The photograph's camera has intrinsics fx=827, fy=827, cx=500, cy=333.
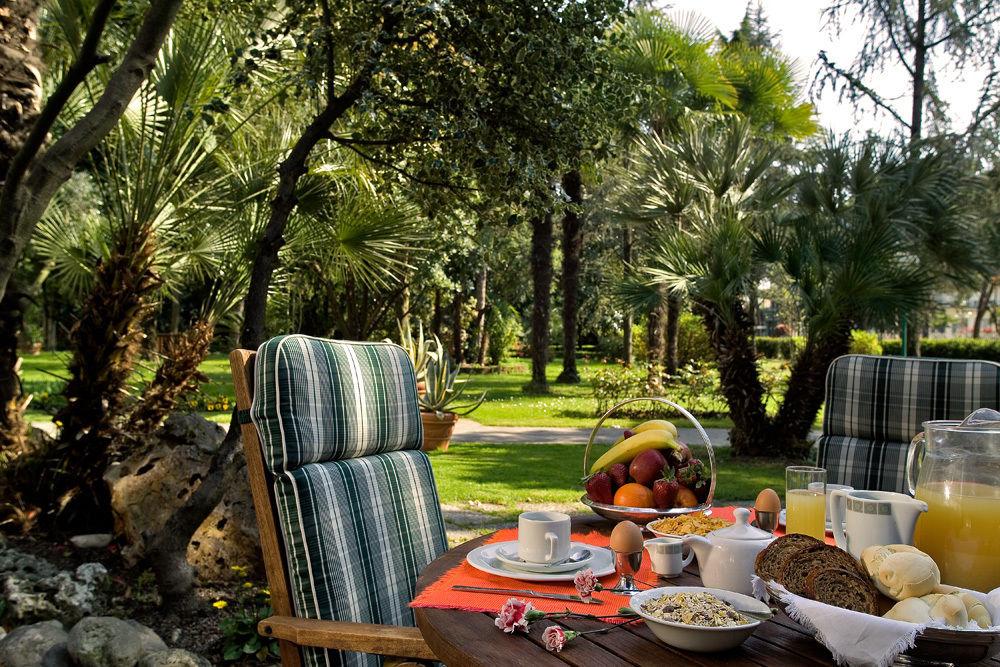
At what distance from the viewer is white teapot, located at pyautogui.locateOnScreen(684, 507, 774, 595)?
4.53 feet

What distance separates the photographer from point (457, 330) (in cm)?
2205

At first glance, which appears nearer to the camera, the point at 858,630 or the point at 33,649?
the point at 858,630

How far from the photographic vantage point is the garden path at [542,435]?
9336 mm

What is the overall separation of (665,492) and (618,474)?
12 centimetres

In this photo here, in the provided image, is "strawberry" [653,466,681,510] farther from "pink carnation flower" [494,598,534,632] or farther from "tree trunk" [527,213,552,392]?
"tree trunk" [527,213,552,392]

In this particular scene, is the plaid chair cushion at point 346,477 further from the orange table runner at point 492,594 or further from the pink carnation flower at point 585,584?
the pink carnation flower at point 585,584

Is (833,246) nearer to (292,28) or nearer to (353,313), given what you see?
(292,28)

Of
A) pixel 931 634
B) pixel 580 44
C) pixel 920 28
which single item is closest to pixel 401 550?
pixel 931 634

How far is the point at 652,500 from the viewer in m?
1.90

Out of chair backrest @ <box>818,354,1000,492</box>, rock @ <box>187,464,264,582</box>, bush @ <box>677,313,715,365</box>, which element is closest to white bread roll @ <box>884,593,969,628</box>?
chair backrest @ <box>818,354,1000,492</box>

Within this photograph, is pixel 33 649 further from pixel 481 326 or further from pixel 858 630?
pixel 481 326

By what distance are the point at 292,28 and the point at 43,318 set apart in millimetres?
25830

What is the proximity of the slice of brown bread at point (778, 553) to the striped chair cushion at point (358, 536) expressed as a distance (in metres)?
0.90

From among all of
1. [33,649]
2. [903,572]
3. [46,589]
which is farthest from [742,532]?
[46,589]
